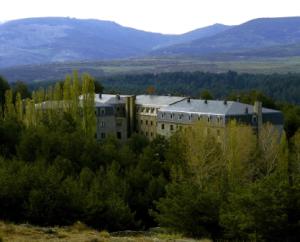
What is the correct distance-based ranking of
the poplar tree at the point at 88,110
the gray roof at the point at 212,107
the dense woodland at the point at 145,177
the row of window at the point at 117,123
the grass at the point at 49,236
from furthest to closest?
the row of window at the point at 117,123 → the gray roof at the point at 212,107 → the poplar tree at the point at 88,110 → the dense woodland at the point at 145,177 → the grass at the point at 49,236

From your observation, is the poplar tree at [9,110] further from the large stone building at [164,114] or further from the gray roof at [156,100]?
the gray roof at [156,100]

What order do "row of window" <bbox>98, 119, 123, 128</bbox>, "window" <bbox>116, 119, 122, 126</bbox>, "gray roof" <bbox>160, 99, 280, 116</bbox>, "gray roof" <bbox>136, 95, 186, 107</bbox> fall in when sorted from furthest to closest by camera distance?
1. "gray roof" <bbox>136, 95, 186, 107</bbox>
2. "window" <bbox>116, 119, 122, 126</bbox>
3. "row of window" <bbox>98, 119, 123, 128</bbox>
4. "gray roof" <bbox>160, 99, 280, 116</bbox>

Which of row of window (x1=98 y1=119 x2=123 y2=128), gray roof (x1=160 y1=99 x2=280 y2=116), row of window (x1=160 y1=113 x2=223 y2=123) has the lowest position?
row of window (x1=98 y1=119 x2=123 y2=128)

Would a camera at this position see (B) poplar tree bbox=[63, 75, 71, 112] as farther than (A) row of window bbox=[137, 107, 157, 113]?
No

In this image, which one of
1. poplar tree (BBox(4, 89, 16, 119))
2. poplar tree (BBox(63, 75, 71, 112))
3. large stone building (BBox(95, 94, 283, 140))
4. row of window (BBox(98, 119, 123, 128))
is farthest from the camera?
row of window (BBox(98, 119, 123, 128))

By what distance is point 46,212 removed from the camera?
124 ft

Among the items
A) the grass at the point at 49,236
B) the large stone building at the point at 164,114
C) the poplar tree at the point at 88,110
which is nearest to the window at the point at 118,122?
the large stone building at the point at 164,114

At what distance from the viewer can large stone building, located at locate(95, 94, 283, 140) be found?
7969cm

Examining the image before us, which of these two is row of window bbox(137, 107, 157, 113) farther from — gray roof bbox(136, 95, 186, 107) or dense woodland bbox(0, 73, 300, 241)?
dense woodland bbox(0, 73, 300, 241)

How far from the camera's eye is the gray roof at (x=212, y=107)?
80.1 metres

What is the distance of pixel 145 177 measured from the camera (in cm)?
5503

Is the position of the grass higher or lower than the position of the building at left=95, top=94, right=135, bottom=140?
higher

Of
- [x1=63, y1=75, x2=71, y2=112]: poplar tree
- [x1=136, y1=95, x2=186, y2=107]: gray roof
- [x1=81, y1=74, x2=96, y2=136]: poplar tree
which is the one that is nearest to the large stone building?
[x1=136, y1=95, x2=186, y2=107]: gray roof

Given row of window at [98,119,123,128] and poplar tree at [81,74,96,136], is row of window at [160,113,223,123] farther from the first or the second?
poplar tree at [81,74,96,136]
